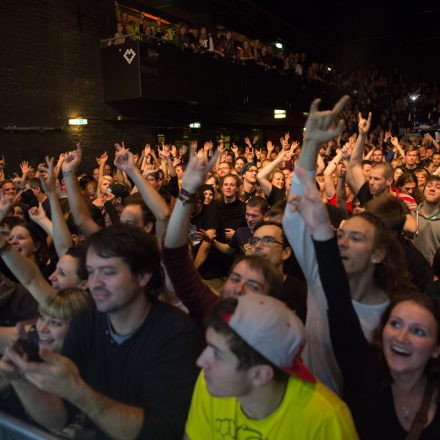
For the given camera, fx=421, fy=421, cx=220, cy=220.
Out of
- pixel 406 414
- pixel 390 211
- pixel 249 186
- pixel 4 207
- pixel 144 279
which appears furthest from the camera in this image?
pixel 249 186

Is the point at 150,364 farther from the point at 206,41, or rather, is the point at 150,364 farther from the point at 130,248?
the point at 206,41

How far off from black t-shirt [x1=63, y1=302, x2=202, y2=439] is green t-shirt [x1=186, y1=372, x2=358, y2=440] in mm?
76

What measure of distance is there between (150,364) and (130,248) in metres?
0.49

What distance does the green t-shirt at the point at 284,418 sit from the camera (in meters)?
1.27

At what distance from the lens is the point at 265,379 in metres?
1.30

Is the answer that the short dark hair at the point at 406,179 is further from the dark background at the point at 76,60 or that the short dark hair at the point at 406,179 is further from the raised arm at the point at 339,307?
the dark background at the point at 76,60

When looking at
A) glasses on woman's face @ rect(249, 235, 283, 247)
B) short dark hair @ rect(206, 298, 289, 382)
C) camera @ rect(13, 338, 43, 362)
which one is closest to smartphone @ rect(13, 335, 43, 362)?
camera @ rect(13, 338, 43, 362)

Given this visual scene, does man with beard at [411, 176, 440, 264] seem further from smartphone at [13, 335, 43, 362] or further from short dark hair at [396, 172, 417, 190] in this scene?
smartphone at [13, 335, 43, 362]

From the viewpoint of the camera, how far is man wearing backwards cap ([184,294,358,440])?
50.4 inches

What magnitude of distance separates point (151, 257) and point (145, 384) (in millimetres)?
540

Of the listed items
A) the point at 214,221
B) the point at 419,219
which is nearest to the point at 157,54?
the point at 214,221

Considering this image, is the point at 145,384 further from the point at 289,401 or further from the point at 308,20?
the point at 308,20

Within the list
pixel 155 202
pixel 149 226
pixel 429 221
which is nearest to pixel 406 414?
pixel 155 202

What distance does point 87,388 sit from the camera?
1.34 m
